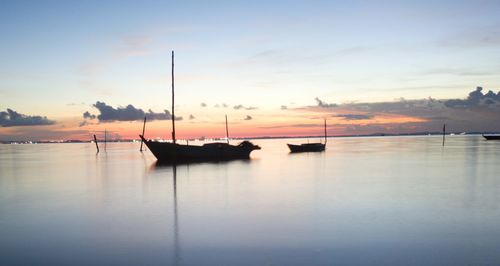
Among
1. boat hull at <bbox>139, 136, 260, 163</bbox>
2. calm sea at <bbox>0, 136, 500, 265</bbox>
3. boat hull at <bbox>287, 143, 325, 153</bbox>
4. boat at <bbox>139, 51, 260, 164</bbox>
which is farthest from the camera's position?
boat hull at <bbox>287, 143, 325, 153</bbox>

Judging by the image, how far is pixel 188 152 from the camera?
1697 inches

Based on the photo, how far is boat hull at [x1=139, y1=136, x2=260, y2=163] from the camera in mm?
42350

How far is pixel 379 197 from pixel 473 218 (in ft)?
16.9

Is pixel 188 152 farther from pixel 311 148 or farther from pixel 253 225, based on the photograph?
pixel 311 148

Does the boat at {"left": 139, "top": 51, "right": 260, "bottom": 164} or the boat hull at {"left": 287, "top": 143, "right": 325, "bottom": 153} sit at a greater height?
the boat at {"left": 139, "top": 51, "right": 260, "bottom": 164}

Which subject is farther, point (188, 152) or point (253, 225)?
point (188, 152)

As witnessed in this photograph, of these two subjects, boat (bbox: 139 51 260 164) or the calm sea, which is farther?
boat (bbox: 139 51 260 164)

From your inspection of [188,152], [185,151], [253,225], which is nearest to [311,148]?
[188,152]

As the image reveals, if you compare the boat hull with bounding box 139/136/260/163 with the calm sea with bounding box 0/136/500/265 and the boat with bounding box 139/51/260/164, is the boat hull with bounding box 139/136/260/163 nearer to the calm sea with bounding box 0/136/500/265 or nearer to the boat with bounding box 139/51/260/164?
the boat with bounding box 139/51/260/164

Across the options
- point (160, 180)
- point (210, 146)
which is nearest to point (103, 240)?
point (160, 180)

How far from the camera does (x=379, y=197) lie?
18.5 metres

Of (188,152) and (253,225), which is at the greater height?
(253,225)

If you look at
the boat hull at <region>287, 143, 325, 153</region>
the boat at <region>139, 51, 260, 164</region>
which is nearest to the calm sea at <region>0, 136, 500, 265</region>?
the boat at <region>139, 51, 260, 164</region>

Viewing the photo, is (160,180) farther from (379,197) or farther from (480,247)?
(480,247)
